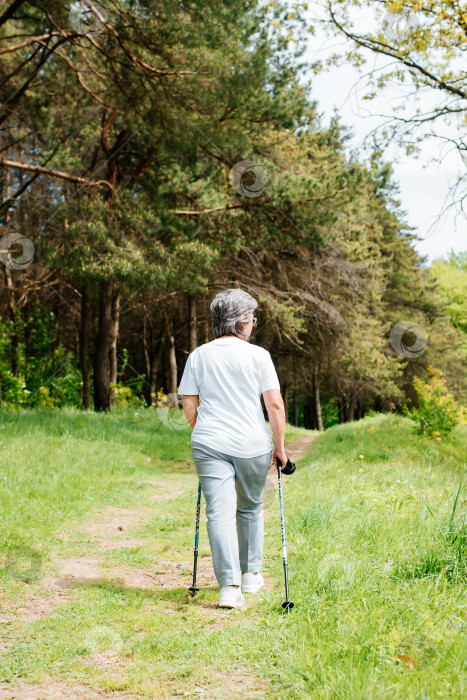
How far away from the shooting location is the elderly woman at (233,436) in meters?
3.62

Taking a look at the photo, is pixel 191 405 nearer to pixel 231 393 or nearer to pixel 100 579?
pixel 231 393

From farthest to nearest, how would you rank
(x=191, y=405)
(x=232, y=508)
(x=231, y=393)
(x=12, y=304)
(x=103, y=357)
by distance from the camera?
(x=12, y=304) → (x=103, y=357) → (x=191, y=405) → (x=231, y=393) → (x=232, y=508)

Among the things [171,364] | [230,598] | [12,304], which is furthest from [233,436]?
[171,364]

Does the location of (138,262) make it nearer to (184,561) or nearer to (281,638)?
(184,561)

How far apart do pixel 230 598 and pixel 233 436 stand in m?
0.96

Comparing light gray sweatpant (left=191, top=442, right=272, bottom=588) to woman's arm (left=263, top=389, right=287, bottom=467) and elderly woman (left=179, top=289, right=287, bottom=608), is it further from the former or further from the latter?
woman's arm (left=263, top=389, right=287, bottom=467)

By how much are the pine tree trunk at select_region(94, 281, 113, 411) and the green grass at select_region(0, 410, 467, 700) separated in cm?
891

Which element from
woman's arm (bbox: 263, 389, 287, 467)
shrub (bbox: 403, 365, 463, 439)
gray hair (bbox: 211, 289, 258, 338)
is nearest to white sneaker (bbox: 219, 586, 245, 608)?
woman's arm (bbox: 263, 389, 287, 467)

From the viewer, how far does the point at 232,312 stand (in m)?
3.91

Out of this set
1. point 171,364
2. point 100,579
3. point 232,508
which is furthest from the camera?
point 171,364

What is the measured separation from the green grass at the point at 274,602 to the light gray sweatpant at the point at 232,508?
0.89ft

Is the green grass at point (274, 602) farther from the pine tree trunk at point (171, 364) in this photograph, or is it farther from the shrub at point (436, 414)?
the pine tree trunk at point (171, 364)

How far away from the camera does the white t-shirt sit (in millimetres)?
3693

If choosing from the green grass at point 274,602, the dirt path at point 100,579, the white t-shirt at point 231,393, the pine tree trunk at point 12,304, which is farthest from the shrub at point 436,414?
the pine tree trunk at point 12,304
